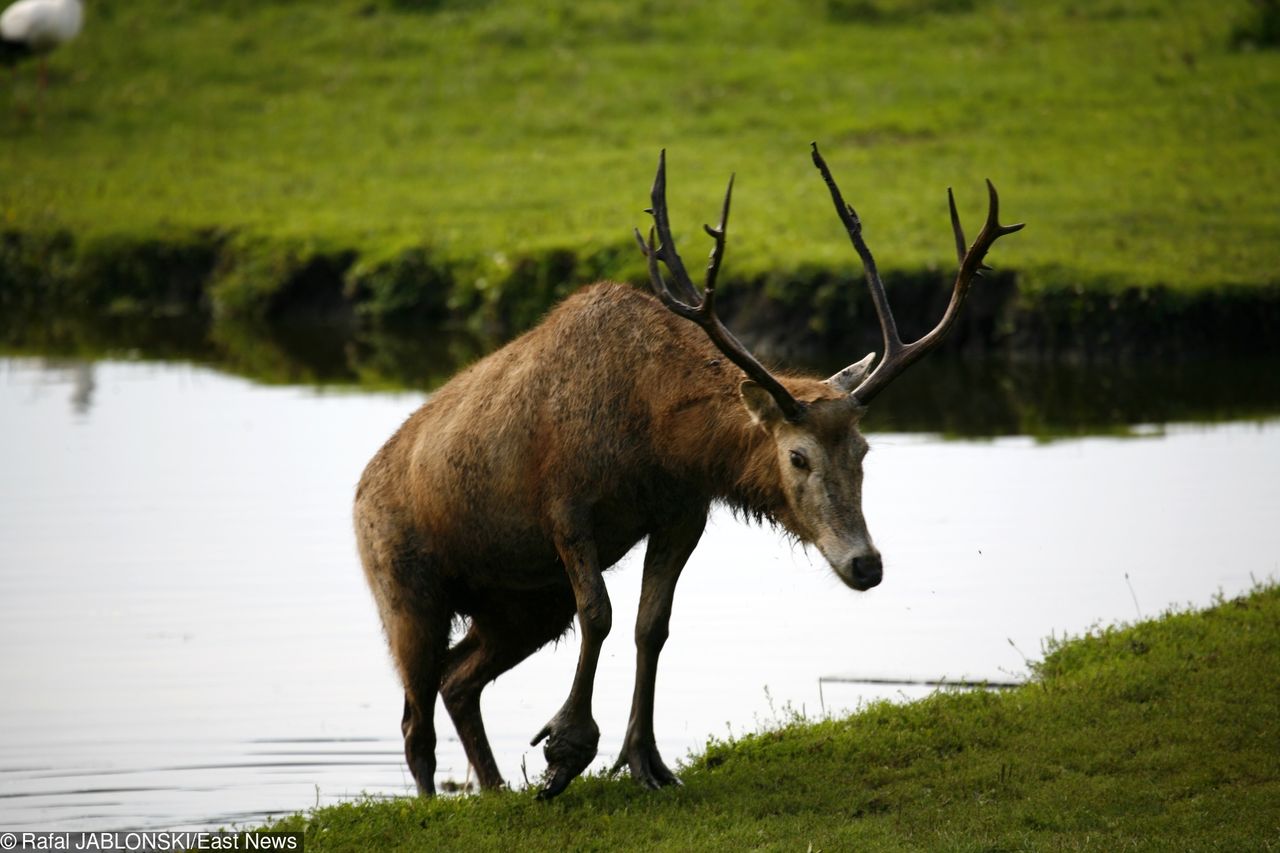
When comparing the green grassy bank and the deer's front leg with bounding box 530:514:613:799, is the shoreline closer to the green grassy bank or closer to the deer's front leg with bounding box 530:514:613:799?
the green grassy bank

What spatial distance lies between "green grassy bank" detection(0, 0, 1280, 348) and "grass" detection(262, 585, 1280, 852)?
38.8 ft

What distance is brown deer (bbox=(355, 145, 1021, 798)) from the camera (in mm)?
7645

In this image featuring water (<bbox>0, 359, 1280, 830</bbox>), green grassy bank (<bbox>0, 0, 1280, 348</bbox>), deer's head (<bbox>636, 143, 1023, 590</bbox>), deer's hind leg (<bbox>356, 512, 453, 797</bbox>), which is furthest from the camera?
green grassy bank (<bbox>0, 0, 1280, 348</bbox>)

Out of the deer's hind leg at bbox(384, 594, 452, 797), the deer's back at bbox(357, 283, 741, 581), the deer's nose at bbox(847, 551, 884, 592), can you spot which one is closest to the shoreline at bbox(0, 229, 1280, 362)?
the deer's back at bbox(357, 283, 741, 581)

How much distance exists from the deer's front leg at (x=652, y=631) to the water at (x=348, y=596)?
75cm

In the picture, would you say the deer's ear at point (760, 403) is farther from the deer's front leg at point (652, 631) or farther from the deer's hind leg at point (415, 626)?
the deer's hind leg at point (415, 626)

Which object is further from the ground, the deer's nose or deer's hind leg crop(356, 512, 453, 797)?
the deer's nose

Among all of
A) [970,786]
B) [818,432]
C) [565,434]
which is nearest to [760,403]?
[818,432]

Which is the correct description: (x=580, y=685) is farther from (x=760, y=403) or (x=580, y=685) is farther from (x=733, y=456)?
(x=760, y=403)

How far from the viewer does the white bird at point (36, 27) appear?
31.5 metres

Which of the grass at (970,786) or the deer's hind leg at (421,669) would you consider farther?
the deer's hind leg at (421,669)

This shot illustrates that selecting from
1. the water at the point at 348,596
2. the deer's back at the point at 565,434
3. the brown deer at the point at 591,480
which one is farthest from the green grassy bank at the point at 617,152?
the deer's back at the point at 565,434

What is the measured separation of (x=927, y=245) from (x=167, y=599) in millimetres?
11410

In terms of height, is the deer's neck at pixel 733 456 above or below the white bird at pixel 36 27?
above
